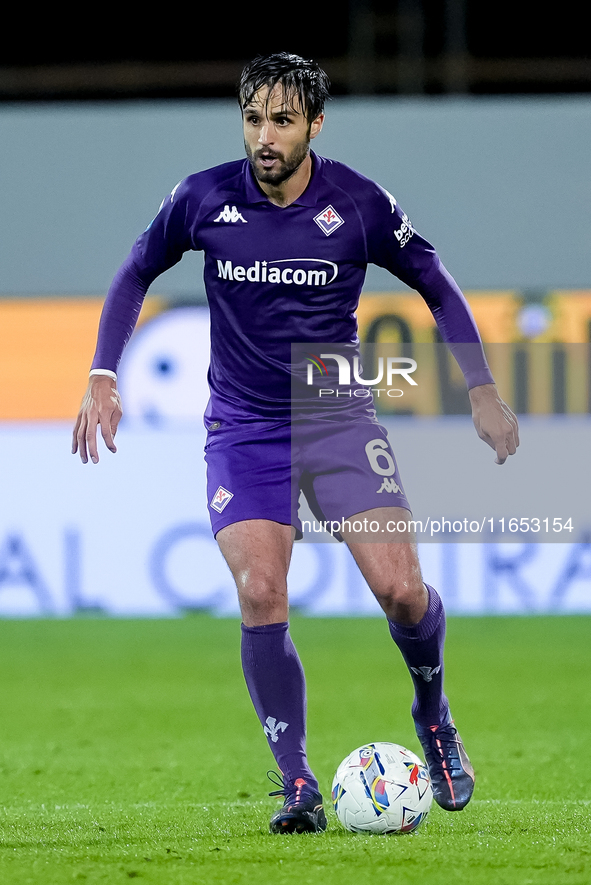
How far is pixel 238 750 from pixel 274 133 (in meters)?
2.71

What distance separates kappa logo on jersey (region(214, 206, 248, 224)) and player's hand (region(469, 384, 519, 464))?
33.7 inches

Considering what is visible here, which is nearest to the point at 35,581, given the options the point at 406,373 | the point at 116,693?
the point at 116,693

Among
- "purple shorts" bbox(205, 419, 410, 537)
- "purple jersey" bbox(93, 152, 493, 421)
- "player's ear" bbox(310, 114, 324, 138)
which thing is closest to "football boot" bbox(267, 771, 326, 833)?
"purple shorts" bbox(205, 419, 410, 537)

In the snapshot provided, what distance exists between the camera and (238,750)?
5.13m

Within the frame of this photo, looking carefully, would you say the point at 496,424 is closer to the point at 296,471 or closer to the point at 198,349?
the point at 296,471

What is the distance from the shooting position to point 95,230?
913 cm

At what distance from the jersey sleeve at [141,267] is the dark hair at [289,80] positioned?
0.36m

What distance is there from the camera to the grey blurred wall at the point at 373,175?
29.4 ft

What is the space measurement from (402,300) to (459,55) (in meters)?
2.72

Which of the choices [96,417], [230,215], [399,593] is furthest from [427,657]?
[230,215]

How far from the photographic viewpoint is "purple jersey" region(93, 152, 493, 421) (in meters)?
3.58

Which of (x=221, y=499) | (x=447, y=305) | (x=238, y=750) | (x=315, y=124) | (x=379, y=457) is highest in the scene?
(x=315, y=124)

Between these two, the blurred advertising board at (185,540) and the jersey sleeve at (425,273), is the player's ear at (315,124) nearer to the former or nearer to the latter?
the jersey sleeve at (425,273)

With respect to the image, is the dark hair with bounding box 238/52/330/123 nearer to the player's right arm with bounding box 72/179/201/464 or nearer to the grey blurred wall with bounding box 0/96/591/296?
the player's right arm with bounding box 72/179/201/464
